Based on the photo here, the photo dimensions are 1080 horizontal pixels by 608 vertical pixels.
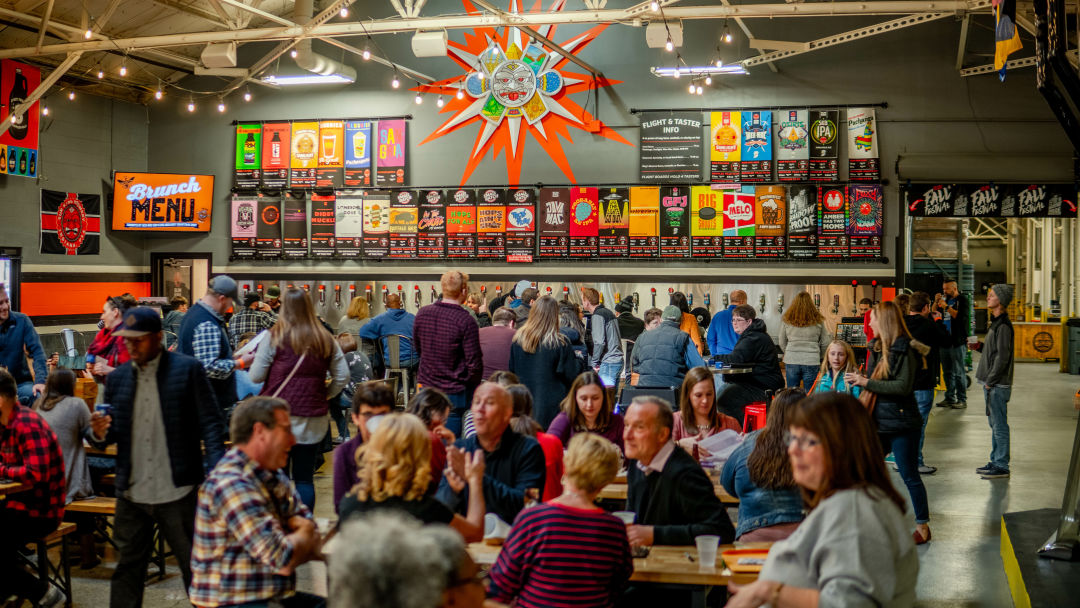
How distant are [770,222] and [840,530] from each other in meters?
11.1

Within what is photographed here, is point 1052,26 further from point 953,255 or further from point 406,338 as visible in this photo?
point 953,255

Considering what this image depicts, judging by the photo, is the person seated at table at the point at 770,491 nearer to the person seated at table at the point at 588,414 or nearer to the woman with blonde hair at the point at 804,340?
the person seated at table at the point at 588,414

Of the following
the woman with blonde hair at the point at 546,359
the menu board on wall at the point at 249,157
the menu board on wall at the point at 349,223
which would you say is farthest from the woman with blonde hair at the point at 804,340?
the menu board on wall at the point at 249,157

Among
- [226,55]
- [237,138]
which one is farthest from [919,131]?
[237,138]

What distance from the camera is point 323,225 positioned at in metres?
14.4

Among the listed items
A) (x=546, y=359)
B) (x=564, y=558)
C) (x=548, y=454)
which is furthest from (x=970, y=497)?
(x=564, y=558)

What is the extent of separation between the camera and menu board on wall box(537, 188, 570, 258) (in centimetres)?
1362

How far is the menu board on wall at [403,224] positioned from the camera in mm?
14117

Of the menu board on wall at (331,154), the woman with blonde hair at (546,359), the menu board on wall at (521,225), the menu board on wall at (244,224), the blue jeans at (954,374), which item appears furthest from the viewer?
the menu board on wall at (244,224)

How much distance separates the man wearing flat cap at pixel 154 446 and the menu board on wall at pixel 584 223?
9529 millimetres

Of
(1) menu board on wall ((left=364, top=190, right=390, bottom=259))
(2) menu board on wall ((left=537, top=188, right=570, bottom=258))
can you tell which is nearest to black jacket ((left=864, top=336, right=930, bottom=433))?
(2) menu board on wall ((left=537, top=188, right=570, bottom=258))

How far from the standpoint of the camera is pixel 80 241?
1385 centimetres

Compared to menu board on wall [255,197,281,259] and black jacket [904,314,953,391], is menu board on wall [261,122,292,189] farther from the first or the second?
black jacket [904,314,953,391]

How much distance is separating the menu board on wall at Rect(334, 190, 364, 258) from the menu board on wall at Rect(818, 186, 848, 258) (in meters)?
6.96
